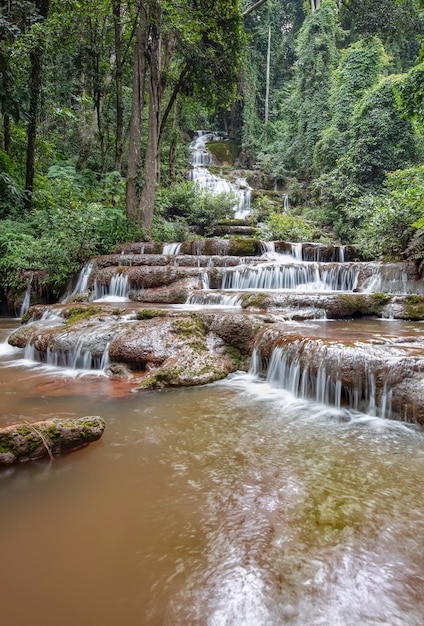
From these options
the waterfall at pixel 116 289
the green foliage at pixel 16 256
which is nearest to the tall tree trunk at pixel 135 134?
the green foliage at pixel 16 256

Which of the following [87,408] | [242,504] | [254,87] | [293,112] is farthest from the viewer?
[254,87]

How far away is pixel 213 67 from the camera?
1298 cm

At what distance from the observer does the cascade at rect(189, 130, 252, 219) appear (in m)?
19.4

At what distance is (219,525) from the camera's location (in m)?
2.08

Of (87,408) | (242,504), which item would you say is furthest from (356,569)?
(87,408)

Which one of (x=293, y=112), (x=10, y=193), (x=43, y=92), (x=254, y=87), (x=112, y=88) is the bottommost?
(x=10, y=193)

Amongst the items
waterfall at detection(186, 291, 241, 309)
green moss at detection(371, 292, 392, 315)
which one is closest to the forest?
green moss at detection(371, 292, 392, 315)

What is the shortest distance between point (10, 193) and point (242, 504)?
12600mm

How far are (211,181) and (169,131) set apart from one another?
165 inches

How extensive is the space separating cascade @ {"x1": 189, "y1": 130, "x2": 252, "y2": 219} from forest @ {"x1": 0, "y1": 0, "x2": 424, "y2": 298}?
0.66m

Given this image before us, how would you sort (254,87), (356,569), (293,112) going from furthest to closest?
1. (254,87)
2. (293,112)
3. (356,569)

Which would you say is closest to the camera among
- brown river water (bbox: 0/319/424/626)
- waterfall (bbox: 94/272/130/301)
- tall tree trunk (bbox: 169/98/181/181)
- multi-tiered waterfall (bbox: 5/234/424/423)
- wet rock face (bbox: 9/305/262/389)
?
brown river water (bbox: 0/319/424/626)

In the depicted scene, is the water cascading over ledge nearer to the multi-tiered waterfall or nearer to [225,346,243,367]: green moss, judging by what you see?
the multi-tiered waterfall

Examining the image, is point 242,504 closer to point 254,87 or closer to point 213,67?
point 213,67
